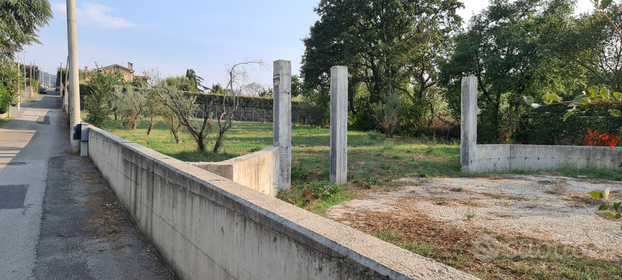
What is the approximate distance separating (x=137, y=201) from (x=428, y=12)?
85.0ft

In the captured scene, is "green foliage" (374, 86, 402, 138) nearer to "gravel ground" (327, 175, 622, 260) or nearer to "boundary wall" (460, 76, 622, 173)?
"boundary wall" (460, 76, 622, 173)

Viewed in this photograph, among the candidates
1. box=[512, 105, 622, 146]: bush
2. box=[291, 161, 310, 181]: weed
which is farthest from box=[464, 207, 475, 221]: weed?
box=[512, 105, 622, 146]: bush

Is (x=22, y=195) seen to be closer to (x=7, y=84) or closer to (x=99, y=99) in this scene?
(x=99, y=99)

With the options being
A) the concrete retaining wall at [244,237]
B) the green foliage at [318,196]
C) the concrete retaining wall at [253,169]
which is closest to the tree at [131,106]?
the concrete retaining wall at [253,169]

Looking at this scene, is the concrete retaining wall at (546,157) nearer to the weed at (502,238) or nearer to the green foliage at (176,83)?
the weed at (502,238)

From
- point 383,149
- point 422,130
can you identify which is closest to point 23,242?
point 383,149

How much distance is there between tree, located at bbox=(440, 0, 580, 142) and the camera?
18.2 meters

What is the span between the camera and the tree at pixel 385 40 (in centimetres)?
2691

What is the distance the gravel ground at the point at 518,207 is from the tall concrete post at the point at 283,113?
2154mm

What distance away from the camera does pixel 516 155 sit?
1343 centimetres

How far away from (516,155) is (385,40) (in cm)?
1766

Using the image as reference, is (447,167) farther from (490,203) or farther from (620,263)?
(620,263)

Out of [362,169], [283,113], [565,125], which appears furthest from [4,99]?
[565,125]

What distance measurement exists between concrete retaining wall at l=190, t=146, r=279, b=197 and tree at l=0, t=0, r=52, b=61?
20450 mm
